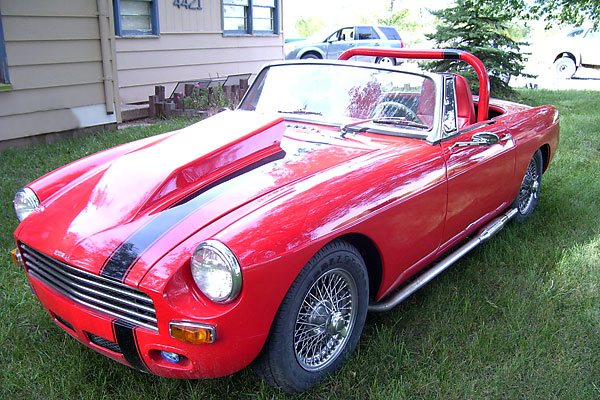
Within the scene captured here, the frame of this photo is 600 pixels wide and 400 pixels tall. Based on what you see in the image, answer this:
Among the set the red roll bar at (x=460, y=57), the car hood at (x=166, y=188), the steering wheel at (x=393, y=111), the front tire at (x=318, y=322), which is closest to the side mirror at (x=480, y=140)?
the steering wheel at (x=393, y=111)

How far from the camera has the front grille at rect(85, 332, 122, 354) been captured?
2.23m

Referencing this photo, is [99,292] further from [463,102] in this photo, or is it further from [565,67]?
[565,67]

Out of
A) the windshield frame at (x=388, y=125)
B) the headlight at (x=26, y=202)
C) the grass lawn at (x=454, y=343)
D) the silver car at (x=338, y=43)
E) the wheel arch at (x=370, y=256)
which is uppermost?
the silver car at (x=338, y=43)

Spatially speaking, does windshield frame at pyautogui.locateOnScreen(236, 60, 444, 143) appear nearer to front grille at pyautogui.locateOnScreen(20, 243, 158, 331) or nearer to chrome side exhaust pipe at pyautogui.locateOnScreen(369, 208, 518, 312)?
chrome side exhaust pipe at pyautogui.locateOnScreen(369, 208, 518, 312)

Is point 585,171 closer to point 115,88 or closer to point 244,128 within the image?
point 244,128

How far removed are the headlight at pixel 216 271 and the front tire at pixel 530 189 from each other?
317 cm

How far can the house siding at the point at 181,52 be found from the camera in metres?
9.44

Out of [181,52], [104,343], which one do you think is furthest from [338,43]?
[104,343]

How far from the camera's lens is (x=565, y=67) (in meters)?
17.1

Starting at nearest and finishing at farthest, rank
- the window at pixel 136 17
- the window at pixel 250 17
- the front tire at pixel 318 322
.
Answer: the front tire at pixel 318 322 < the window at pixel 136 17 < the window at pixel 250 17

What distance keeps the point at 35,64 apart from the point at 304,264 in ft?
18.7

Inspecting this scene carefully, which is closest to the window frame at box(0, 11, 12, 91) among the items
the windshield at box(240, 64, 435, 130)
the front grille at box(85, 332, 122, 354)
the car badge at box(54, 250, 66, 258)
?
the windshield at box(240, 64, 435, 130)

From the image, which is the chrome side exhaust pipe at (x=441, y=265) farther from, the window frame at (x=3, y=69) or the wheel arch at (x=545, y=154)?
the window frame at (x=3, y=69)

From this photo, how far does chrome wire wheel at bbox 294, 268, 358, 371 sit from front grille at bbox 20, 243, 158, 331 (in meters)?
0.64
